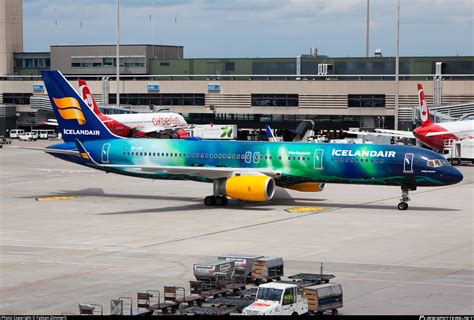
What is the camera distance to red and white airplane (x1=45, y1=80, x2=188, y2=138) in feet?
419

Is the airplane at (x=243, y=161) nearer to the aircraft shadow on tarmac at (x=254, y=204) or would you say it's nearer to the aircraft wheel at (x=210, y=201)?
the aircraft wheel at (x=210, y=201)

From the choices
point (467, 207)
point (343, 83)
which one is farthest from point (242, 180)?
point (343, 83)

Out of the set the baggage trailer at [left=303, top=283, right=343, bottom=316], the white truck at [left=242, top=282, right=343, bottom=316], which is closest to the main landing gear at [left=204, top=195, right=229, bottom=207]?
the white truck at [left=242, top=282, right=343, bottom=316]

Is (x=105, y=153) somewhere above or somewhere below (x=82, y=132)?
below

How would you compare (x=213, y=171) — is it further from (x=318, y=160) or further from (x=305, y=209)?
(x=318, y=160)

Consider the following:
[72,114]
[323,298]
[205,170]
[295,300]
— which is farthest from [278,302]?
[72,114]

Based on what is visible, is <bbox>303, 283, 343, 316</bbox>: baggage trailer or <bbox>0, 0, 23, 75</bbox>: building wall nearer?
<bbox>303, 283, 343, 316</bbox>: baggage trailer

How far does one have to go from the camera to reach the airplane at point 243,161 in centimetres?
6419

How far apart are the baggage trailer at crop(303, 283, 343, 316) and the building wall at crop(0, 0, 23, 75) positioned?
148429 mm

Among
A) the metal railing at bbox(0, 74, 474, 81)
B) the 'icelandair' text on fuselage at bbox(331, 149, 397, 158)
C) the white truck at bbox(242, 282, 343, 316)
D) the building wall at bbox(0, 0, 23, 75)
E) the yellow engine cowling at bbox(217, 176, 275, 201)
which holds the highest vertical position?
the building wall at bbox(0, 0, 23, 75)

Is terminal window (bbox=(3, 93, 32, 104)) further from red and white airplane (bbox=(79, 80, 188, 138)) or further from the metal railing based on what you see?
red and white airplane (bbox=(79, 80, 188, 138))

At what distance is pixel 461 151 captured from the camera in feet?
341

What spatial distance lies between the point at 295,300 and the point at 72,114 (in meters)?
41.4

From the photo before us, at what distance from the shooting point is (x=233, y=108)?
485ft
